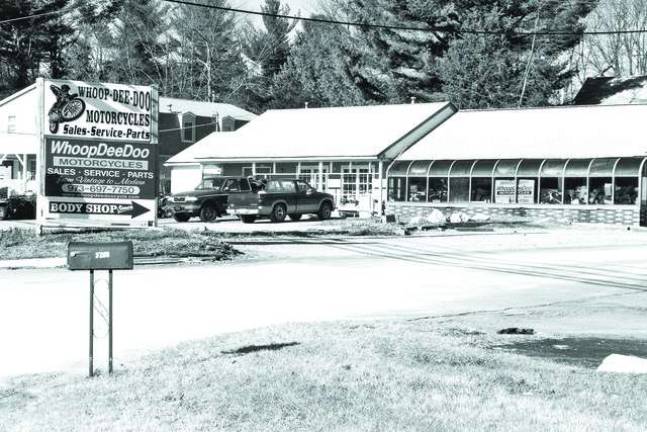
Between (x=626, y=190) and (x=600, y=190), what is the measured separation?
3.73ft

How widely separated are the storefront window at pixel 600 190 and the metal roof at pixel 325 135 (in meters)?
10.6

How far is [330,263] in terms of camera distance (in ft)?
68.8

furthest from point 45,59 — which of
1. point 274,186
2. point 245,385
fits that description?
point 245,385

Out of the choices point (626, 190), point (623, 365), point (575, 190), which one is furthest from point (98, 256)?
point (575, 190)

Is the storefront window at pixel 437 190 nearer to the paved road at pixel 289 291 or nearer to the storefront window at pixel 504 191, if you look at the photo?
the storefront window at pixel 504 191

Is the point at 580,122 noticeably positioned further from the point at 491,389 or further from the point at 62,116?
the point at 491,389

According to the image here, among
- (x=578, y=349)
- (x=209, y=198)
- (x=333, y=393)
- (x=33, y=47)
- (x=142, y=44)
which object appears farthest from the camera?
(x=142, y=44)

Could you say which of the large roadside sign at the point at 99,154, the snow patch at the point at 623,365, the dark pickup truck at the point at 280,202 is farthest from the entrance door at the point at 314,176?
the snow patch at the point at 623,365

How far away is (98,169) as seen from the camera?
22.5 meters

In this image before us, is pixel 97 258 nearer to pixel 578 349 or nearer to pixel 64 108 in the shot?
pixel 578 349

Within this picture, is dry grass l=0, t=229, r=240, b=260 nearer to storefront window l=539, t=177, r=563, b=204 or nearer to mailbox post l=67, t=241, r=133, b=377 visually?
mailbox post l=67, t=241, r=133, b=377

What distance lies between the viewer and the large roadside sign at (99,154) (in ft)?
72.6

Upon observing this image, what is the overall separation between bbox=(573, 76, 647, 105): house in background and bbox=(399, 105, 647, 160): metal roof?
7470 mm

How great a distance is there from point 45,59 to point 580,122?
45270 millimetres
